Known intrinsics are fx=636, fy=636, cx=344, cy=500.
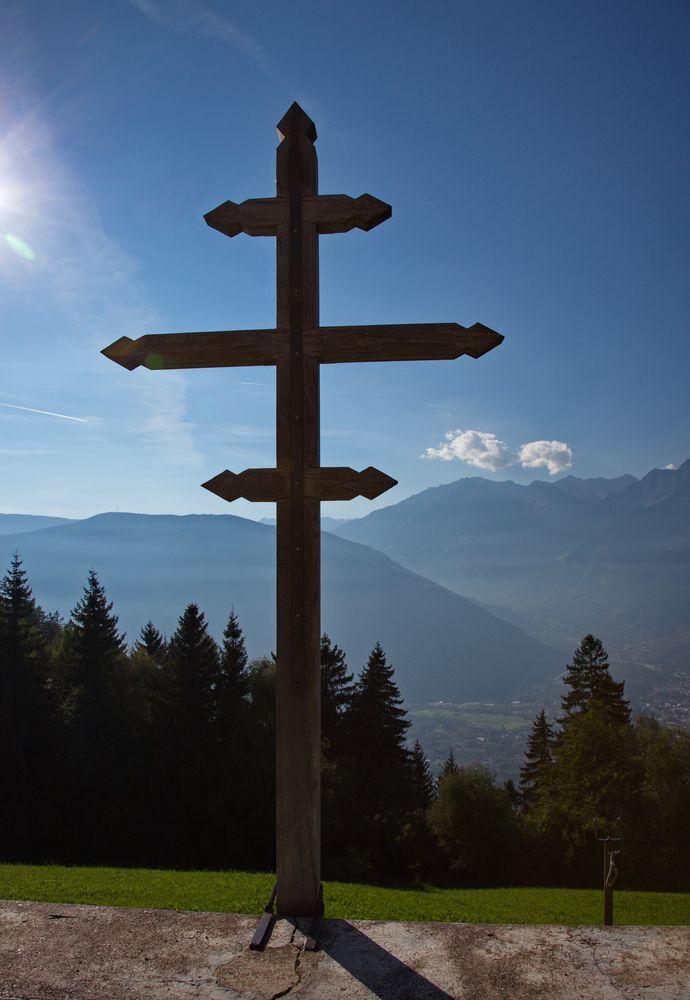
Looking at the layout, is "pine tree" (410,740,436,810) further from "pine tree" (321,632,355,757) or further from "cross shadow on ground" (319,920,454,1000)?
"cross shadow on ground" (319,920,454,1000)

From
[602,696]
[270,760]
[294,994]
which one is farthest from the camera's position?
[602,696]

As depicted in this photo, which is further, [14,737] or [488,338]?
[14,737]

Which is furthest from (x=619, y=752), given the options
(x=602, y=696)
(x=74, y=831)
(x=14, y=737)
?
(x=14, y=737)

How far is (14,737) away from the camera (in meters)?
26.2

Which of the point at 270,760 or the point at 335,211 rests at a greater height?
the point at 335,211

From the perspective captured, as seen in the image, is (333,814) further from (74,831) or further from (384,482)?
(384,482)

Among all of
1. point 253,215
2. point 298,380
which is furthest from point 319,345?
point 253,215

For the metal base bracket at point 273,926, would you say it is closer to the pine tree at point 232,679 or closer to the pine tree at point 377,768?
the pine tree at point 377,768

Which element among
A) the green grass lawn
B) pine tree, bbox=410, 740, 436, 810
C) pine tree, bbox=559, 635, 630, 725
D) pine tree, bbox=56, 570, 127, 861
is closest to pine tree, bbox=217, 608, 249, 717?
pine tree, bbox=56, 570, 127, 861

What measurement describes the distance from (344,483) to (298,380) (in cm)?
65

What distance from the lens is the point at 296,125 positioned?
3.68 metres

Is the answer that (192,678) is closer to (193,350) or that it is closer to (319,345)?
(193,350)

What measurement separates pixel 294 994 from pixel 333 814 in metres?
25.8

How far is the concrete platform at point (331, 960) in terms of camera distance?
2422mm
